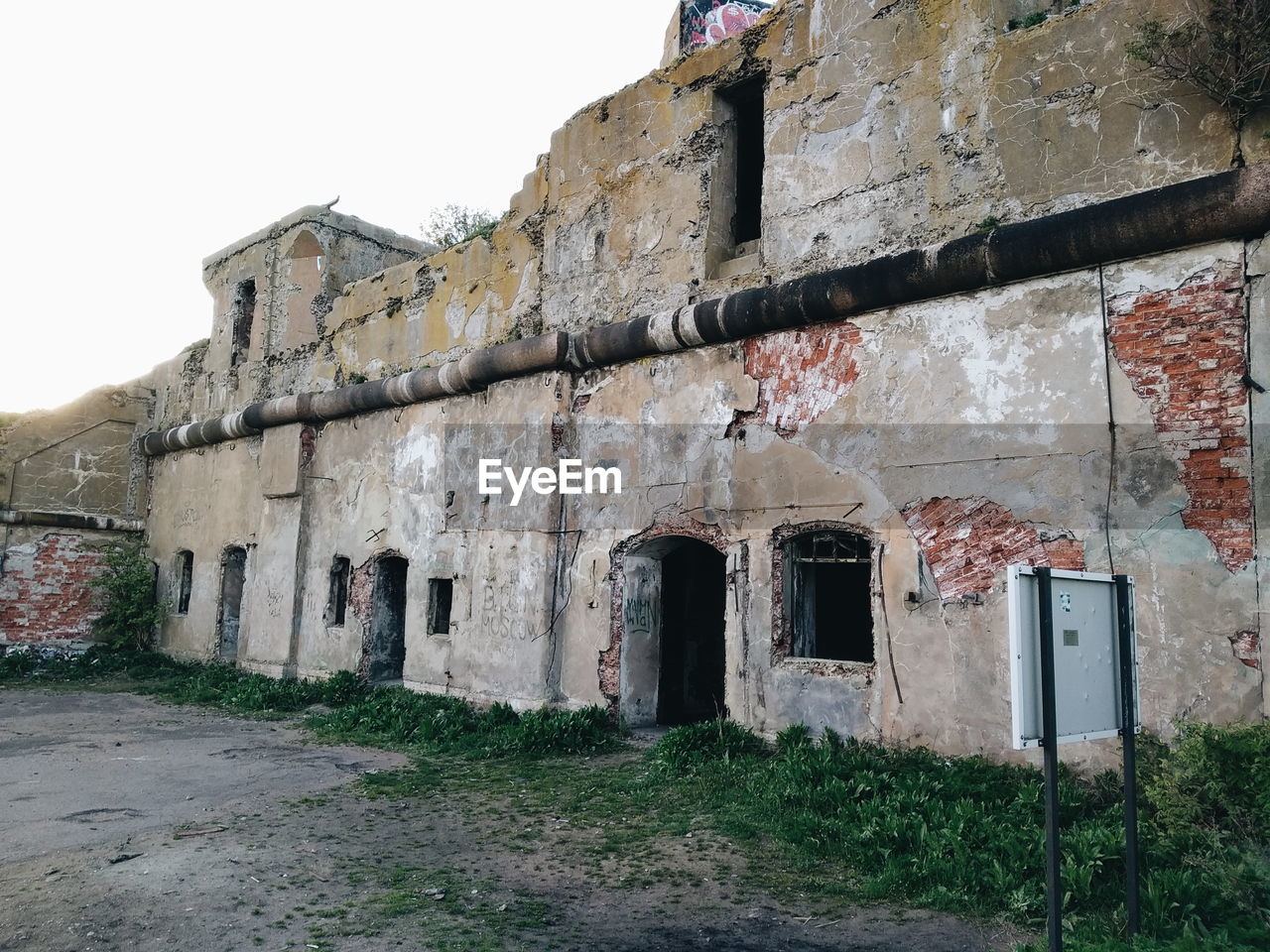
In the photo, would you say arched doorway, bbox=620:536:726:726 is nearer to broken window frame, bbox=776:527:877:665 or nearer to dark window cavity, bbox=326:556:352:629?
broken window frame, bbox=776:527:877:665

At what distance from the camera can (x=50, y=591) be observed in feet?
49.8

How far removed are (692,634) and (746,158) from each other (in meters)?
5.02

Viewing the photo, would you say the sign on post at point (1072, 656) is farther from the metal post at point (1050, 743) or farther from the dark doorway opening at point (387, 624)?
the dark doorway opening at point (387, 624)

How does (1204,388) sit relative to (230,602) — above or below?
above

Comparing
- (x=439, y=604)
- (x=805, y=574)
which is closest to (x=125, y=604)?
(x=439, y=604)

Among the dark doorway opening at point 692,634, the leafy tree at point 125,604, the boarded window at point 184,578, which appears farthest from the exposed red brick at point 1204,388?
the leafy tree at point 125,604

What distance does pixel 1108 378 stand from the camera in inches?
241

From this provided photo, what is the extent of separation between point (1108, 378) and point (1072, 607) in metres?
3.25

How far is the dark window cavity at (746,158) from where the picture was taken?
29.9ft

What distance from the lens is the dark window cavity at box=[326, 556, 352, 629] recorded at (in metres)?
12.3

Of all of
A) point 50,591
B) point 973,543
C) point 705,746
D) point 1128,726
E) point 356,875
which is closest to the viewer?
point 1128,726

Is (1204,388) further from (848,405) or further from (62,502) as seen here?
(62,502)

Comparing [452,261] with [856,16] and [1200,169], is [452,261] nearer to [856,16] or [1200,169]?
[856,16]

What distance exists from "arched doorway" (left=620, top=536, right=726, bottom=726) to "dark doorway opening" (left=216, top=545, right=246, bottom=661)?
775cm
